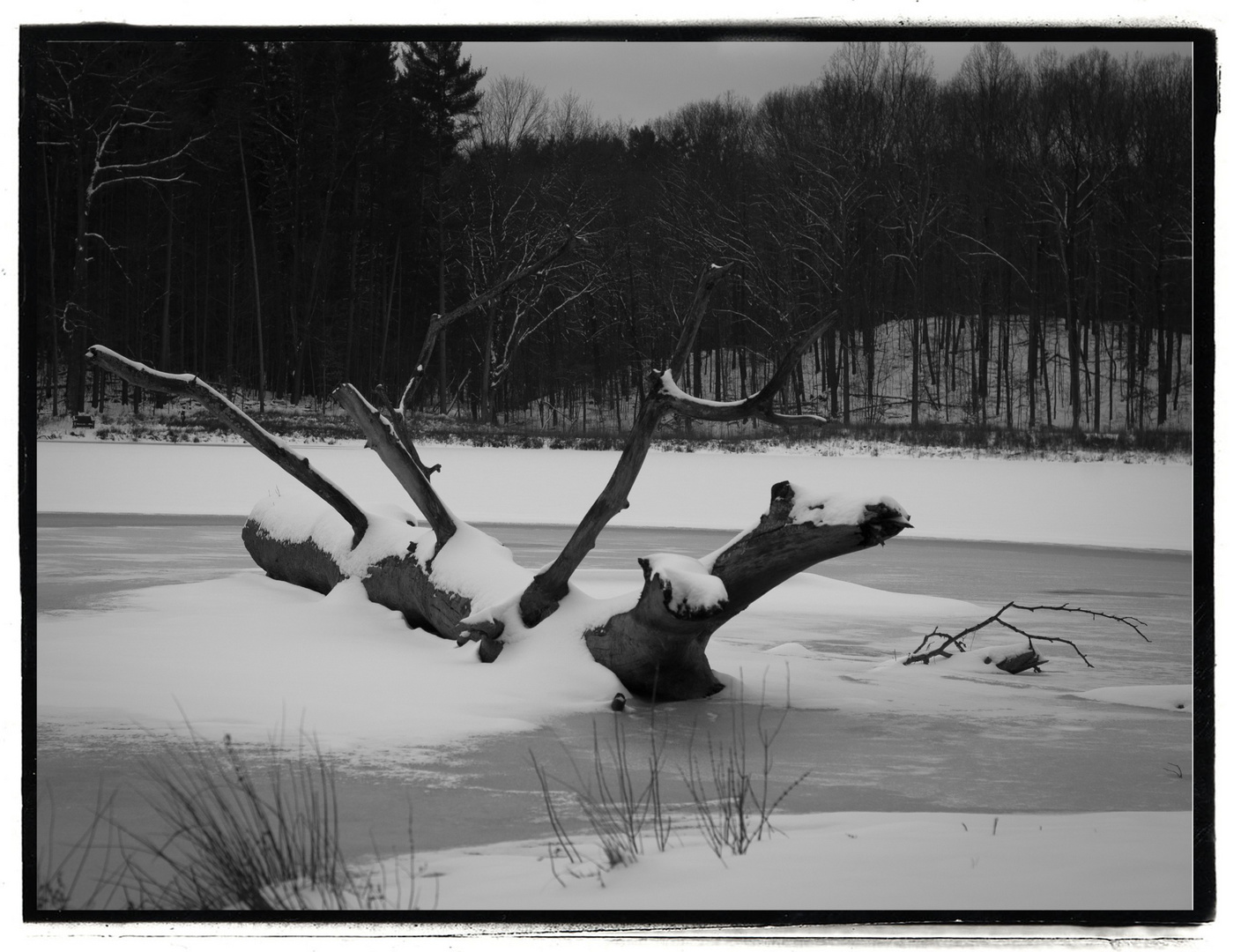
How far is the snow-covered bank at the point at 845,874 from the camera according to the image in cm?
293

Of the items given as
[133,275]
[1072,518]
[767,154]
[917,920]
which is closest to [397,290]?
[133,275]

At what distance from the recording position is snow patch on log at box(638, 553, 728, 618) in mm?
4362

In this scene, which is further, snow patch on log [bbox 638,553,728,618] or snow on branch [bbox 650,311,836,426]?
snow patch on log [bbox 638,553,728,618]

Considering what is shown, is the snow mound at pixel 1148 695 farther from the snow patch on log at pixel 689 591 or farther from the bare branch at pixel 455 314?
the bare branch at pixel 455 314

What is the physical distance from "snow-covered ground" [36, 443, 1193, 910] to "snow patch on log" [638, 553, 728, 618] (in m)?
A: 0.62

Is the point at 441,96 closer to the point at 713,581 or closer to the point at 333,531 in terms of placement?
the point at 333,531

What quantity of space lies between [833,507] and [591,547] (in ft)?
4.18

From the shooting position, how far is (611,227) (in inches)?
744

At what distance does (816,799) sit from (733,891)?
874 millimetres

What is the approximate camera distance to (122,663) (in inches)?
199

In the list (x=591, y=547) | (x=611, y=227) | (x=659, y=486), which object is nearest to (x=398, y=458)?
(x=591, y=547)

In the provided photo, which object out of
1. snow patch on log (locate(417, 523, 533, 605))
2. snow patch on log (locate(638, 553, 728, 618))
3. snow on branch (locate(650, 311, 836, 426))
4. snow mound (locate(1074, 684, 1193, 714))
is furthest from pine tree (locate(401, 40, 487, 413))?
snow mound (locate(1074, 684, 1193, 714))

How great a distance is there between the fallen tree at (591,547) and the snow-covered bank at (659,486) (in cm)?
208

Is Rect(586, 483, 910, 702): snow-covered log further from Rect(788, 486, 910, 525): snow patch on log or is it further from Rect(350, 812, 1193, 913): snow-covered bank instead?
Rect(350, 812, 1193, 913): snow-covered bank
